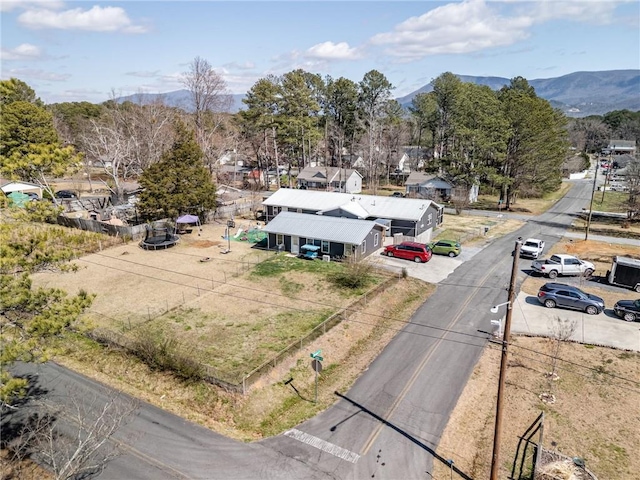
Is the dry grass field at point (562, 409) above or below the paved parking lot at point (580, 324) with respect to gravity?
below

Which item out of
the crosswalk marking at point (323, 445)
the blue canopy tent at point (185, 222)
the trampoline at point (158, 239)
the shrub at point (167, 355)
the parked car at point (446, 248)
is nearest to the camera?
the crosswalk marking at point (323, 445)

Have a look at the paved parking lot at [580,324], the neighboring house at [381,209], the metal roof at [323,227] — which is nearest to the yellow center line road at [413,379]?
the paved parking lot at [580,324]

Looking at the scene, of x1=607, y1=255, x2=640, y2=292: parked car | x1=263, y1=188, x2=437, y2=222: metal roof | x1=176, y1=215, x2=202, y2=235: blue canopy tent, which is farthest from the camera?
x1=176, y1=215, x2=202, y2=235: blue canopy tent

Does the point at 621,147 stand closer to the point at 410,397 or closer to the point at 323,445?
the point at 410,397

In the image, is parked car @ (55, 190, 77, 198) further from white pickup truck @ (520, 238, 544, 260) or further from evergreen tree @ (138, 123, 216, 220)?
white pickup truck @ (520, 238, 544, 260)

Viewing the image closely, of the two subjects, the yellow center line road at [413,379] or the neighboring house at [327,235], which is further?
the neighboring house at [327,235]

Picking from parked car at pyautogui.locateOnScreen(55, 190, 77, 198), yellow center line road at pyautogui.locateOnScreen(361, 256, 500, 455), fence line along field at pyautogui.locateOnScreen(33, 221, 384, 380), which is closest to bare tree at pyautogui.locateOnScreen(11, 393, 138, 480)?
fence line along field at pyautogui.locateOnScreen(33, 221, 384, 380)

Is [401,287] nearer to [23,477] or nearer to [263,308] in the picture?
[263,308]

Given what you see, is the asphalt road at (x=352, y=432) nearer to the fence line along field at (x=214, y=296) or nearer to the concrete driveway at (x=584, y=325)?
the concrete driveway at (x=584, y=325)
